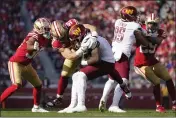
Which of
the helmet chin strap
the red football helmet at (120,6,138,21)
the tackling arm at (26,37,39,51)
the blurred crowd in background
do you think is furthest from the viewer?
the blurred crowd in background

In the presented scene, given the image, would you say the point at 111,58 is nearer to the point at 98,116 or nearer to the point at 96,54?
the point at 96,54

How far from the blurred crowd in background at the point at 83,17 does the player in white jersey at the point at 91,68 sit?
7.35 metres

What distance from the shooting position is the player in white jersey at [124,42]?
11906 mm

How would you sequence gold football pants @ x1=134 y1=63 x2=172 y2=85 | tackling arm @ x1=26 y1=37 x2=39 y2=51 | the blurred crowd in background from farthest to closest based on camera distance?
1. the blurred crowd in background
2. gold football pants @ x1=134 y1=63 x2=172 y2=85
3. tackling arm @ x1=26 y1=37 x2=39 y2=51

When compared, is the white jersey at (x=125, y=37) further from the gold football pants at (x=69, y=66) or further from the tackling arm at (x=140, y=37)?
the gold football pants at (x=69, y=66)

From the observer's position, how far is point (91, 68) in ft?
36.2

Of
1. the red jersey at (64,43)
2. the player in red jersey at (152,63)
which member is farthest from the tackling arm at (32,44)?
the player in red jersey at (152,63)

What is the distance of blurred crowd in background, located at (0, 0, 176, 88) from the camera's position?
19.3 metres

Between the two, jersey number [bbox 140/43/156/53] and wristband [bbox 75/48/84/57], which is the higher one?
wristband [bbox 75/48/84/57]

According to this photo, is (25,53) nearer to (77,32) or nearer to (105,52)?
(77,32)

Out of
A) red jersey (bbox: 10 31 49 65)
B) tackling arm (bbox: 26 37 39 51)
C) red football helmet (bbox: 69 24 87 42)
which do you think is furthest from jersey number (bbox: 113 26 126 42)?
tackling arm (bbox: 26 37 39 51)

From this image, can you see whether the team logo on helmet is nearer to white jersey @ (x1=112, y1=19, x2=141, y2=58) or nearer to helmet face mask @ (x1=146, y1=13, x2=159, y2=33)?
white jersey @ (x1=112, y1=19, x2=141, y2=58)

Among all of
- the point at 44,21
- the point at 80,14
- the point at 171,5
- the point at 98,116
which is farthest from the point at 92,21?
the point at 98,116

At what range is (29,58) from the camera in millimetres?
12047
